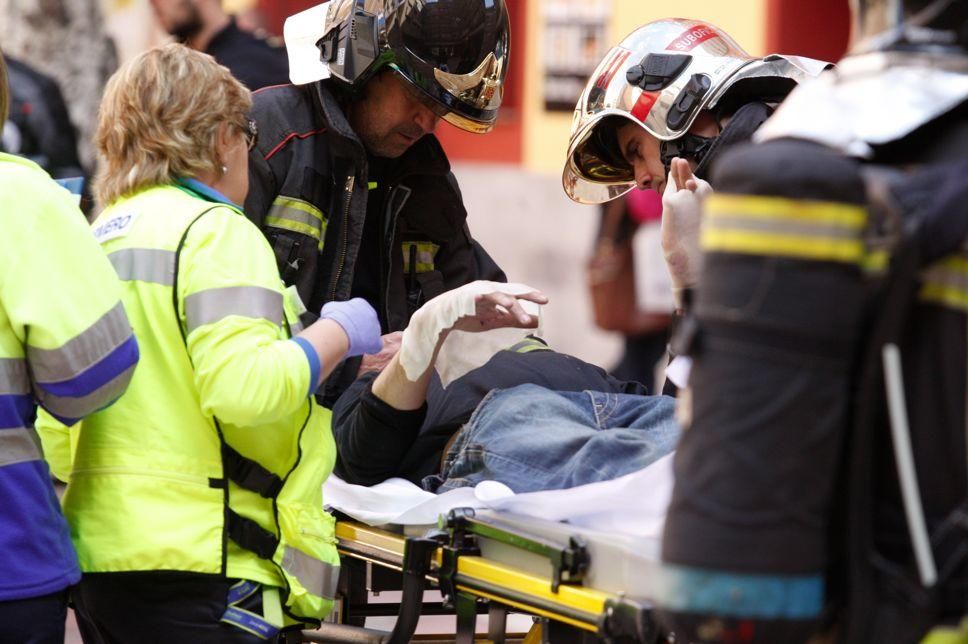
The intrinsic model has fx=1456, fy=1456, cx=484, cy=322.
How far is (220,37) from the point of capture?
5.37m

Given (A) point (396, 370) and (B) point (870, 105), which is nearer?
(B) point (870, 105)

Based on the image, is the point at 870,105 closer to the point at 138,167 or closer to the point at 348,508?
the point at 138,167

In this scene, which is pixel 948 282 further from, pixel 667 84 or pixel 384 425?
pixel 667 84

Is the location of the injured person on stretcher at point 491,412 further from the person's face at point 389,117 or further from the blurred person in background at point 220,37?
the blurred person in background at point 220,37

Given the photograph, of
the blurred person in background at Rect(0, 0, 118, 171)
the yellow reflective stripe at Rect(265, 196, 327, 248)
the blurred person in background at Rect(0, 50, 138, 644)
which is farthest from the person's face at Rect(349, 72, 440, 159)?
the blurred person in background at Rect(0, 0, 118, 171)

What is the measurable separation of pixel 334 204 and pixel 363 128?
256mm

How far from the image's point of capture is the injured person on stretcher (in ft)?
9.43

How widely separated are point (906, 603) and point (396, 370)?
181 cm

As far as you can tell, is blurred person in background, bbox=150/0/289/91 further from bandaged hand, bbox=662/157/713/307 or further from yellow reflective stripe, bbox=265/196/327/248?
bandaged hand, bbox=662/157/713/307

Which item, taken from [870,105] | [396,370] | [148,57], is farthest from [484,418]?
[870,105]

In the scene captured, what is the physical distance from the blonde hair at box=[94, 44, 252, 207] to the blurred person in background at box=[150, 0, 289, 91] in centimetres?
263

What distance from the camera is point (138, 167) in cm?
261

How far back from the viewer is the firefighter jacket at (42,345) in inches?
91.1

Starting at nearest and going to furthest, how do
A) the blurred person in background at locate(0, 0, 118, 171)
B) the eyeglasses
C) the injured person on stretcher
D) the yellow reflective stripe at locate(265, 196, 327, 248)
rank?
the eyeglasses → the injured person on stretcher → the yellow reflective stripe at locate(265, 196, 327, 248) → the blurred person in background at locate(0, 0, 118, 171)
